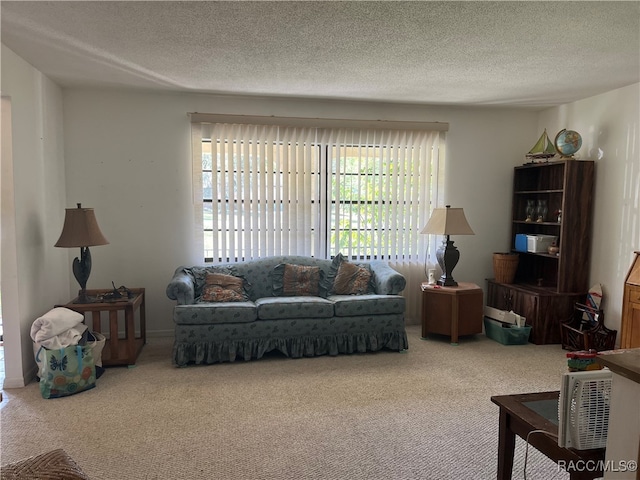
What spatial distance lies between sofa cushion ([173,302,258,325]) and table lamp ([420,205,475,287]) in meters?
2.00

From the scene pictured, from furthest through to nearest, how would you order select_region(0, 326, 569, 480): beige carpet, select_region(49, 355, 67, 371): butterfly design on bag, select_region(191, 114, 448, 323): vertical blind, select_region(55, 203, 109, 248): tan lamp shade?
select_region(191, 114, 448, 323): vertical blind < select_region(55, 203, 109, 248): tan lamp shade < select_region(49, 355, 67, 371): butterfly design on bag < select_region(0, 326, 569, 480): beige carpet

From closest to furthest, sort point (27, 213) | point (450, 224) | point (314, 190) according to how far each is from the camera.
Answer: point (27, 213) < point (450, 224) < point (314, 190)

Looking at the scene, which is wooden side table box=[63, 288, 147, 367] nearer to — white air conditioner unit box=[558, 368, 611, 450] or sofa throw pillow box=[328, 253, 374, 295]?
sofa throw pillow box=[328, 253, 374, 295]

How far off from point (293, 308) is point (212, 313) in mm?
701

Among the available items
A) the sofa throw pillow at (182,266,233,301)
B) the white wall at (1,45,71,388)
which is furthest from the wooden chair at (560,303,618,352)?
the white wall at (1,45,71,388)

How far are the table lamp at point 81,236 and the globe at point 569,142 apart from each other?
14.4ft

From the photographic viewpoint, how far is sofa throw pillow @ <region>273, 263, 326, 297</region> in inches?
169

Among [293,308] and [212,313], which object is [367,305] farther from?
[212,313]

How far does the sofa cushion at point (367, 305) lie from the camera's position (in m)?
3.98

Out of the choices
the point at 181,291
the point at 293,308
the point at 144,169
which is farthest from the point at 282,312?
the point at 144,169

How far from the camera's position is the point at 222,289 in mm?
4062

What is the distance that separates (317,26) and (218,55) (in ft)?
2.97

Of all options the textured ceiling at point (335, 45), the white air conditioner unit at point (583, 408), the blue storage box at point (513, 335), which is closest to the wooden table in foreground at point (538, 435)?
the white air conditioner unit at point (583, 408)

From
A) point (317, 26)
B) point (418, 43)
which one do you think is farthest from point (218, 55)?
point (418, 43)
